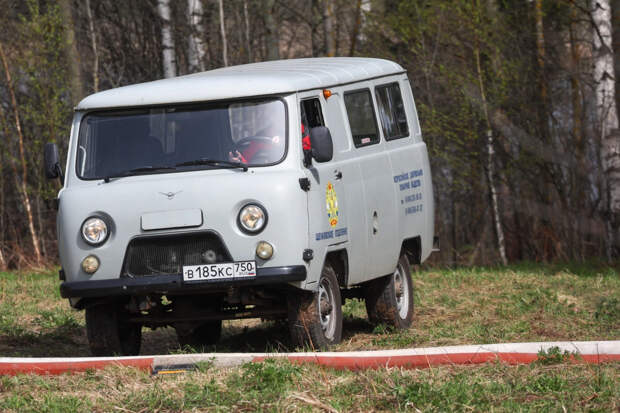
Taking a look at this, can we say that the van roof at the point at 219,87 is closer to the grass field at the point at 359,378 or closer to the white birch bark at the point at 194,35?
the grass field at the point at 359,378

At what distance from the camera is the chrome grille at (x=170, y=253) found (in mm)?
8484

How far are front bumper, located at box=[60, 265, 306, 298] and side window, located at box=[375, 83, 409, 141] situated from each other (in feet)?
8.61

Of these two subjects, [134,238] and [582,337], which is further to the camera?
[582,337]

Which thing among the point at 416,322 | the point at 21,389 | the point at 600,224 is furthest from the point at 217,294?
the point at 600,224

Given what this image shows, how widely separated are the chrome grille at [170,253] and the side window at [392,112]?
2688mm

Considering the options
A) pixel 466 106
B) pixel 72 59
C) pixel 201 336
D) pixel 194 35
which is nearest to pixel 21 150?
pixel 72 59

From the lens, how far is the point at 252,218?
8453mm

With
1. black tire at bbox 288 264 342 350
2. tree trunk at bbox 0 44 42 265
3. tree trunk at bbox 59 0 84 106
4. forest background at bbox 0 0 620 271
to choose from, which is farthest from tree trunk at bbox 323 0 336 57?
black tire at bbox 288 264 342 350

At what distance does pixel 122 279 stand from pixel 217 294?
2.81ft

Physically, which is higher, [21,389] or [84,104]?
[84,104]

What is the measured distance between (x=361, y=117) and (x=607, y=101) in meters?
8.27

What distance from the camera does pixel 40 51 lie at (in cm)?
1983

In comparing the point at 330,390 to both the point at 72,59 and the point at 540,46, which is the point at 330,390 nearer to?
the point at 540,46

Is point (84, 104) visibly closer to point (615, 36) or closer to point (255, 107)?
point (255, 107)
